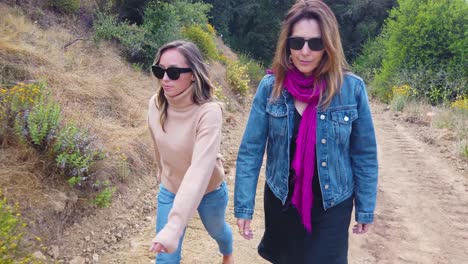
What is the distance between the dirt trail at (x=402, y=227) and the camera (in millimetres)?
3989

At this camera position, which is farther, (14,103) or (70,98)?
(70,98)

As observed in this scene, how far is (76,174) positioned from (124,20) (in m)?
7.29

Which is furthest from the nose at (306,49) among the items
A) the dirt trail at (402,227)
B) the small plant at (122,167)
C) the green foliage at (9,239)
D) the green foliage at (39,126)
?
the small plant at (122,167)

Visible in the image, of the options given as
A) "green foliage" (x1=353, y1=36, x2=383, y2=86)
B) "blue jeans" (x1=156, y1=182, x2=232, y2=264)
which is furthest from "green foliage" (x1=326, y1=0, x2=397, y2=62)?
"blue jeans" (x1=156, y1=182, x2=232, y2=264)

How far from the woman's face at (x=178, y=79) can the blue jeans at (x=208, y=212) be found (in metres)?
0.65

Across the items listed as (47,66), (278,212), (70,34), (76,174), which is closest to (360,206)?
(278,212)

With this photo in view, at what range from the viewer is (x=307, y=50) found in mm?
2287

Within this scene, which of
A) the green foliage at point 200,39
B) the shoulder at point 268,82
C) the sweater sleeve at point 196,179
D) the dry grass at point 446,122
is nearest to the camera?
the sweater sleeve at point 196,179

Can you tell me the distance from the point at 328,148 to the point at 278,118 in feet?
1.01

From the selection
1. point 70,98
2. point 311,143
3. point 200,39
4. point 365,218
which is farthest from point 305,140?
point 200,39

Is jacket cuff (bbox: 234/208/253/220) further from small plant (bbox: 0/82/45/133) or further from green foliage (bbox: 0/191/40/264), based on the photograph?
small plant (bbox: 0/82/45/133)

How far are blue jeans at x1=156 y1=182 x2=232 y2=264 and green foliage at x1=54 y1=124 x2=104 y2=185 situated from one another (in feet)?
4.73

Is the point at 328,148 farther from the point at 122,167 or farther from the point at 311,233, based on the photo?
the point at 122,167

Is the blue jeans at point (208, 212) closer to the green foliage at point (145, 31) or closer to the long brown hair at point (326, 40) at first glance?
the long brown hair at point (326, 40)
